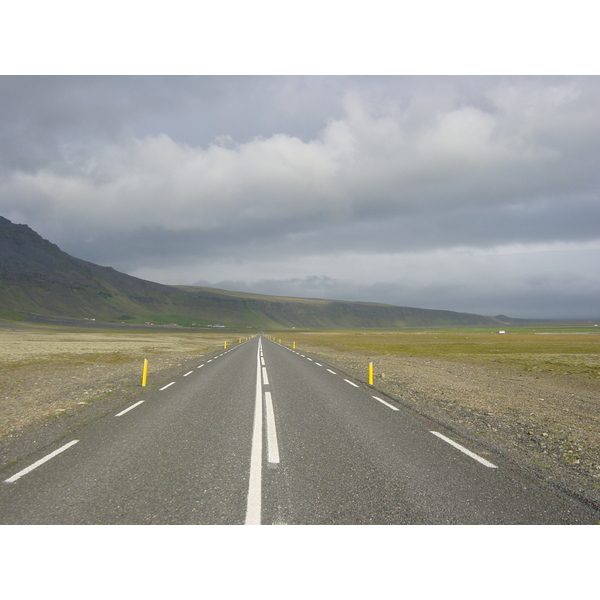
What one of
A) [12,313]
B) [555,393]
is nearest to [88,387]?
[555,393]

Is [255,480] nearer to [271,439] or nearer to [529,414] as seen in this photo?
[271,439]

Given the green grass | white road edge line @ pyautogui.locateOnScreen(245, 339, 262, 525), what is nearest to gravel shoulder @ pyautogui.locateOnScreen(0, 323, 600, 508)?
white road edge line @ pyautogui.locateOnScreen(245, 339, 262, 525)

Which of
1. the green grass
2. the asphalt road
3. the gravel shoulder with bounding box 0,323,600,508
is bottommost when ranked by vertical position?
the green grass

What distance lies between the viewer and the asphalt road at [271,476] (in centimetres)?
442

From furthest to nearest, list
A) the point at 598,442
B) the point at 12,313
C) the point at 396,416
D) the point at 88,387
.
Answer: the point at 12,313, the point at 88,387, the point at 396,416, the point at 598,442

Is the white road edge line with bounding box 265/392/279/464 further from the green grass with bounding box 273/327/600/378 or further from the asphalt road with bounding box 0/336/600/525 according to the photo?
the green grass with bounding box 273/327/600/378

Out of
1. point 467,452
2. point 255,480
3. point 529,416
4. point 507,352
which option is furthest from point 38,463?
→ point 507,352

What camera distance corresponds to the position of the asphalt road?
14.5 ft

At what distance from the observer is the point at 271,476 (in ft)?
18.2

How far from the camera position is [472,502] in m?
4.75

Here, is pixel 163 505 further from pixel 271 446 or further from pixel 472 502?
pixel 472 502

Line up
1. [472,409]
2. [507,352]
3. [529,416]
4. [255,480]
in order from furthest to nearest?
1. [507,352]
2. [472,409]
3. [529,416]
4. [255,480]

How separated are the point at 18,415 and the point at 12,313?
19389 centimetres

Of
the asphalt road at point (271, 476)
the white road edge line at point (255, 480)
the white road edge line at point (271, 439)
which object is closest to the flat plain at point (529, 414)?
the asphalt road at point (271, 476)
